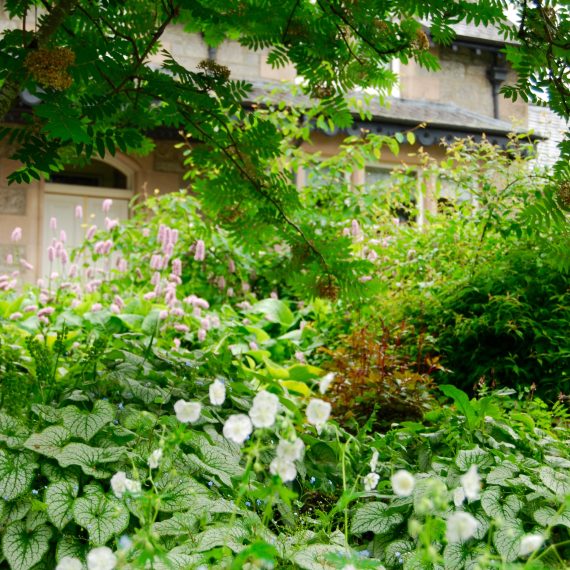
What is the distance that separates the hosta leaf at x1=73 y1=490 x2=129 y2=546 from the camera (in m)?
1.91

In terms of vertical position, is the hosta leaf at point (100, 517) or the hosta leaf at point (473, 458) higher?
the hosta leaf at point (473, 458)

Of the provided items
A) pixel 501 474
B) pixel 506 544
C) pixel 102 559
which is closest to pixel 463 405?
pixel 501 474

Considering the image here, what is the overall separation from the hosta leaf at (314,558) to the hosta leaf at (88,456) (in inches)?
23.2

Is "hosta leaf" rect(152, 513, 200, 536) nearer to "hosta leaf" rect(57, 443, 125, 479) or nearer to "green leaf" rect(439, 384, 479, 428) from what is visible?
"hosta leaf" rect(57, 443, 125, 479)

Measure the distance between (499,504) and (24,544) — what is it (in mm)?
1279

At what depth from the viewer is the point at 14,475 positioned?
6.91ft

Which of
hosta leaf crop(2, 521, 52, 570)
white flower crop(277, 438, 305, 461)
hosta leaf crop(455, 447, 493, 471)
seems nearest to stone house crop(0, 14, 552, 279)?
hosta leaf crop(455, 447, 493, 471)

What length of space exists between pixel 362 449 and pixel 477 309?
2.04m

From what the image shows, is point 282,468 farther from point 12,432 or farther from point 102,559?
point 12,432

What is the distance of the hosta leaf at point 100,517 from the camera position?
75.4 inches

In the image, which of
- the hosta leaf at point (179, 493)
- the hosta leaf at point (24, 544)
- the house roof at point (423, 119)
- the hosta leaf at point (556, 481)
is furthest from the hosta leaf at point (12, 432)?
the house roof at point (423, 119)

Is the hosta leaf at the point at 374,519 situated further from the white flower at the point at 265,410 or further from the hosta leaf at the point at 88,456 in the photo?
the white flower at the point at 265,410

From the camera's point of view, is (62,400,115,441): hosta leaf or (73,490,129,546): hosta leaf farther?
(62,400,115,441): hosta leaf

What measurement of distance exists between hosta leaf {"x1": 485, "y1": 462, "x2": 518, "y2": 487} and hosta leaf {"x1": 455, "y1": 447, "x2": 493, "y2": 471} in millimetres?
47
